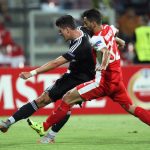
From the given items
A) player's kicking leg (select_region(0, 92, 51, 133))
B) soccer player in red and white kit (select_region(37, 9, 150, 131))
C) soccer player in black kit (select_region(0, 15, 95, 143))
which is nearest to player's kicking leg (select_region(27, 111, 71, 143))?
soccer player in black kit (select_region(0, 15, 95, 143))

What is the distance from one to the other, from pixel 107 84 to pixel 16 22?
13872 millimetres

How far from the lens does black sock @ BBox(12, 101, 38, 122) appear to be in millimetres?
13266

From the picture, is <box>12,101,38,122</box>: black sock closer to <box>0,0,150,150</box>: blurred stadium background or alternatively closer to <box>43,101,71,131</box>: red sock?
<box>43,101,71,131</box>: red sock

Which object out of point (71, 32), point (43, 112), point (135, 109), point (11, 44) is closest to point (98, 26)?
point (71, 32)

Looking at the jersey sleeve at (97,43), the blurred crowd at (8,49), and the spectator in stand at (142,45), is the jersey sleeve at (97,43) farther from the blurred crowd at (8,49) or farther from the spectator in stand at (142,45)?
the blurred crowd at (8,49)

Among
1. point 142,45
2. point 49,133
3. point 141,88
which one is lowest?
point 141,88

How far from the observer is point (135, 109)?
42.8ft

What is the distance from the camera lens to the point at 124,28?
25.9 m

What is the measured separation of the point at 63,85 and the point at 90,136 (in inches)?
47.2

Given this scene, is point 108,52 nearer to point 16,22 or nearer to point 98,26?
point 98,26

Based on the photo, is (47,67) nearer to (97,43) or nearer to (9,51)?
(97,43)

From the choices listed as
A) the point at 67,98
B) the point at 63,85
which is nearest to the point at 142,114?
the point at 67,98

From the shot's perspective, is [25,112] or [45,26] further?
[45,26]

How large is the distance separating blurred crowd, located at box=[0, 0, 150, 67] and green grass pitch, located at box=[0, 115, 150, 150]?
389 centimetres
